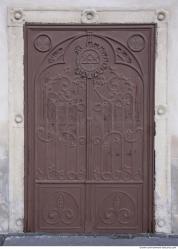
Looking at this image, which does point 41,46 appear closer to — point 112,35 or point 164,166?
point 112,35

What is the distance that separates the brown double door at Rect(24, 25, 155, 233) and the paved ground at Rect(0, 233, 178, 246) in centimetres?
13

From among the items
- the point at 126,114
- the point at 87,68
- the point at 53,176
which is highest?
the point at 87,68

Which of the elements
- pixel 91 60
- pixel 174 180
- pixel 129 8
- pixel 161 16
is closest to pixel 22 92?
pixel 91 60

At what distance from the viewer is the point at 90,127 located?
7.90 meters

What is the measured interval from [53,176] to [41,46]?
1378 millimetres

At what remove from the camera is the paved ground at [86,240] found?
25.0 ft

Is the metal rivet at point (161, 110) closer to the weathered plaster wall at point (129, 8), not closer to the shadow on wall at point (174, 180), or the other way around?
the weathered plaster wall at point (129, 8)

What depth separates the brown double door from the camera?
787cm

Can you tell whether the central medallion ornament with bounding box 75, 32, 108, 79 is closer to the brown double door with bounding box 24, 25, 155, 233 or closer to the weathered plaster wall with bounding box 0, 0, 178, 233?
the brown double door with bounding box 24, 25, 155, 233

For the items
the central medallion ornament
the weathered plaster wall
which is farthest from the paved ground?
the central medallion ornament

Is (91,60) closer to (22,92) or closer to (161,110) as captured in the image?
(22,92)

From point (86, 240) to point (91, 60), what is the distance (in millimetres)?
1876

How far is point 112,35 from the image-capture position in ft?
25.8

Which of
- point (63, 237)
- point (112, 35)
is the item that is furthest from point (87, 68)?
point (63, 237)
